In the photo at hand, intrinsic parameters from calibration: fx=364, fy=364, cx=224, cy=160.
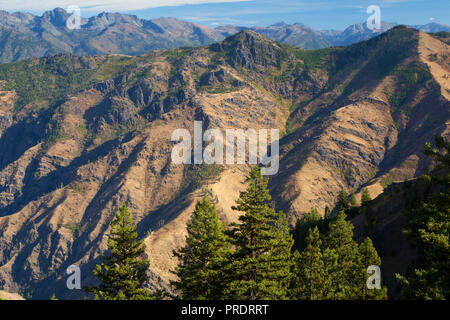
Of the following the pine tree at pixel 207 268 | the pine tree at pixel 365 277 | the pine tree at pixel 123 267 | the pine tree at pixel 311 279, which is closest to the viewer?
the pine tree at pixel 207 268

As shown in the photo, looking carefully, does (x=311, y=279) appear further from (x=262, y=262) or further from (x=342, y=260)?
(x=342, y=260)

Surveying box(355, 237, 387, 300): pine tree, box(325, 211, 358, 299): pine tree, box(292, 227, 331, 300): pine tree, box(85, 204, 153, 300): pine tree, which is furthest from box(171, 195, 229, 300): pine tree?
box(355, 237, 387, 300): pine tree

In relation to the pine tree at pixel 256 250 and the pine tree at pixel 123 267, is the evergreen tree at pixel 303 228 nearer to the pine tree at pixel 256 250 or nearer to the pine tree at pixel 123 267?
the pine tree at pixel 123 267

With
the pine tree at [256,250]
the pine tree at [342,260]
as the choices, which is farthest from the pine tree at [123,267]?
the pine tree at [342,260]

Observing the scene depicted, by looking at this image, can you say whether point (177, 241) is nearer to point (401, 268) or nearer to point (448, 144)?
point (401, 268)

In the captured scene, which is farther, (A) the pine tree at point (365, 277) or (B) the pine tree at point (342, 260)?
(B) the pine tree at point (342, 260)

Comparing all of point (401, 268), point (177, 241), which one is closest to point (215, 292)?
point (401, 268)


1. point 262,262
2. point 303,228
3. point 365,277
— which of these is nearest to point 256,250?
point 262,262
